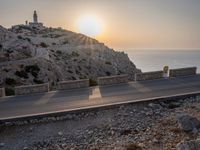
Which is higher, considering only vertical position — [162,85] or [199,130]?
[162,85]

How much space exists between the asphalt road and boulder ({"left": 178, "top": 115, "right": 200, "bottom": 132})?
4.83m

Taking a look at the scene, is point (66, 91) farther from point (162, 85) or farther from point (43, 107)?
point (162, 85)

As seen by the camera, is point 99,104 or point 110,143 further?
point 99,104

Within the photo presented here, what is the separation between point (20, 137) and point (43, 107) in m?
3.68

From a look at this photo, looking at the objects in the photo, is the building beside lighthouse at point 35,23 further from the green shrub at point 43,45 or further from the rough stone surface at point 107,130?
the rough stone surface at point 107,130

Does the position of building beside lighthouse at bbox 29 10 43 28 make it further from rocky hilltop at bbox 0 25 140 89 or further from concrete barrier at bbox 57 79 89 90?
concrete barrier at bbox 57 79 89 90

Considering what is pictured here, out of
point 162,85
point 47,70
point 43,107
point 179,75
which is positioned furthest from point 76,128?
point 47,70

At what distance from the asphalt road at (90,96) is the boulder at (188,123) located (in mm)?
4826

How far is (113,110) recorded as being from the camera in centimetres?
1730

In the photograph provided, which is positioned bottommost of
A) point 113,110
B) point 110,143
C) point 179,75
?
point 110,143

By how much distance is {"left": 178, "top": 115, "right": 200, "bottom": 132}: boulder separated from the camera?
13977 millimetres

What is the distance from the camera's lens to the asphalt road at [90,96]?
17953 millimetres

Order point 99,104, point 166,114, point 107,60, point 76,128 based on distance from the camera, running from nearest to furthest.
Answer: point 76,128 < point 166,114 < point 99,104 < point 107,60

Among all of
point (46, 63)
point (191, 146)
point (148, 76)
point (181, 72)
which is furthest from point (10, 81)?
point (191, 146)
